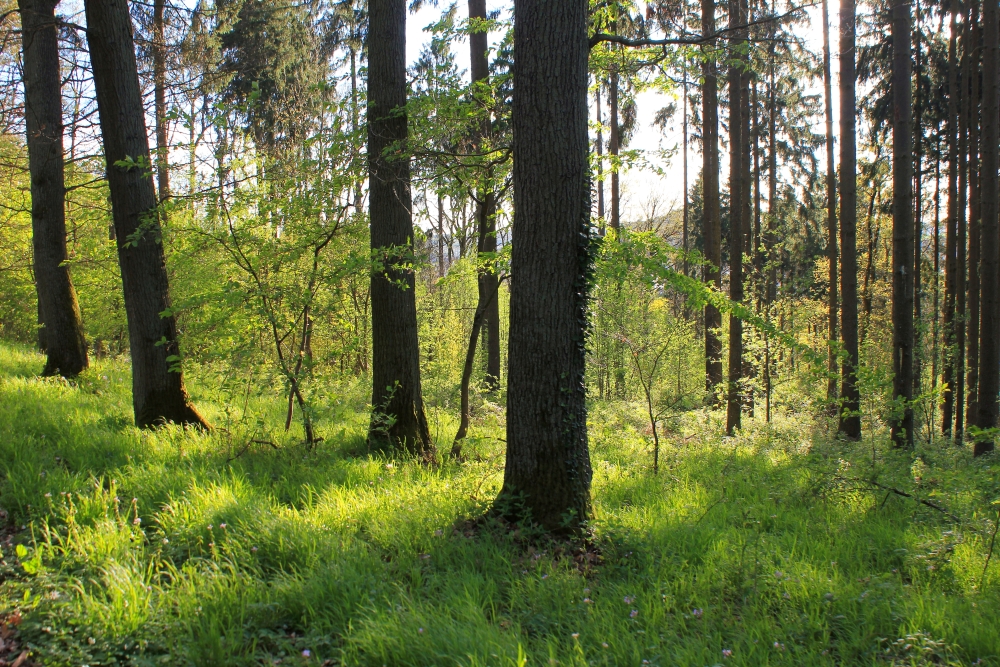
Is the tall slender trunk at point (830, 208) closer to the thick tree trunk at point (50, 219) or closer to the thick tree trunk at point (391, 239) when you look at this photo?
the thick tree trunk at point (391, 239)

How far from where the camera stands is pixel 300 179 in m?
5.91

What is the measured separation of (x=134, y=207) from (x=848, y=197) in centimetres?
1161

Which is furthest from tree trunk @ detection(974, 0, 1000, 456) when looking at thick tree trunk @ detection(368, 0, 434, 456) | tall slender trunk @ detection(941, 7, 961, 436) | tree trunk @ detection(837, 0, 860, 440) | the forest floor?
thick tree trunk @ detection(368, 0, 434, 456)

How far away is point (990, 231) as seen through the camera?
32.9 feet

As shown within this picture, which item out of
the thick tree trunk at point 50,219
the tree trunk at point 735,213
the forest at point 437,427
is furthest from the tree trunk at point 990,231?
the thick tree trunk at point 50,219

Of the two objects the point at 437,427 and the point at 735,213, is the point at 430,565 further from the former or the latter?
the point at 735,213

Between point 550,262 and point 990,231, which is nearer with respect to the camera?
point 550,262

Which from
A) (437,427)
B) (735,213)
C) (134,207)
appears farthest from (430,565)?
(735,213)

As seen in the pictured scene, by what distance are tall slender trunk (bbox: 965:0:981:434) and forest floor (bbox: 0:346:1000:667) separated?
11.1 meters

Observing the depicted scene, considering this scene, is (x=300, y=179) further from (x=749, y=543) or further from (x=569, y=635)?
(x=749, y=543)

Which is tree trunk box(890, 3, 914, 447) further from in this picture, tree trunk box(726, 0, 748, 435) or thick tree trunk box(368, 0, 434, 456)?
thick tree trunk box(368, 0, 434, 456)

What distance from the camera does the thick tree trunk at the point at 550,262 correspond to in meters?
4.04

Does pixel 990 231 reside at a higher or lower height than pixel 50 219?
lower

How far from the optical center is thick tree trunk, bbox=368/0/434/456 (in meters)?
6.14
